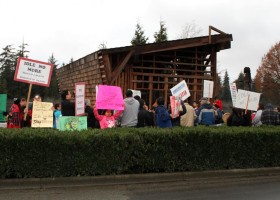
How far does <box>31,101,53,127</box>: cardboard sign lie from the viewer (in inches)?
347

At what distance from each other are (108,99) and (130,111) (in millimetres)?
674

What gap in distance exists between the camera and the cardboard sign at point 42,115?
347 inches

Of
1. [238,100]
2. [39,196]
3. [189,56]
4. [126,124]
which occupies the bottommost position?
[39,196]

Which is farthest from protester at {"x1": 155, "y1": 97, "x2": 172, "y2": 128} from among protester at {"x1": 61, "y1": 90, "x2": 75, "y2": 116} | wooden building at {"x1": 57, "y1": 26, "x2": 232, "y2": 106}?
wooden building at {"x1": 57, "y1": 26, "x2": 232, "y2": 106}

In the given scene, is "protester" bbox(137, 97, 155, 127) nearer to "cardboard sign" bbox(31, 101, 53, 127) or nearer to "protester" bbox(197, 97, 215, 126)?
"protester" bbox(197, 97, 215, 126)

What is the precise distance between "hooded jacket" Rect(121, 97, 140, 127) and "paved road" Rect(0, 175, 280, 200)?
6.57ft

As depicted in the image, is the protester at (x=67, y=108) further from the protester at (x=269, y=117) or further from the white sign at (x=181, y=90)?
the protester at (x=269, y=117)

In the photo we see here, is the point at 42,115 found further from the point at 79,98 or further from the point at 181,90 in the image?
the point at 181,90

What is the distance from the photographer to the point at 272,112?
476 inches

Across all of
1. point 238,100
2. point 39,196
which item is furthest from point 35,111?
point 238,100

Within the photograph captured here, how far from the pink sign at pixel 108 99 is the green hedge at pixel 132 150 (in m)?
0.94

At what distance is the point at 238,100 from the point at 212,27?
23.4 ft

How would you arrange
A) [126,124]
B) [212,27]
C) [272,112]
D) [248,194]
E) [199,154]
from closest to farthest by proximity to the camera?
[248,194]
[199,154]
[126,124]
[272,112]
[212,27]

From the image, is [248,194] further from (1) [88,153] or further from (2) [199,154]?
(1) [88,153]
